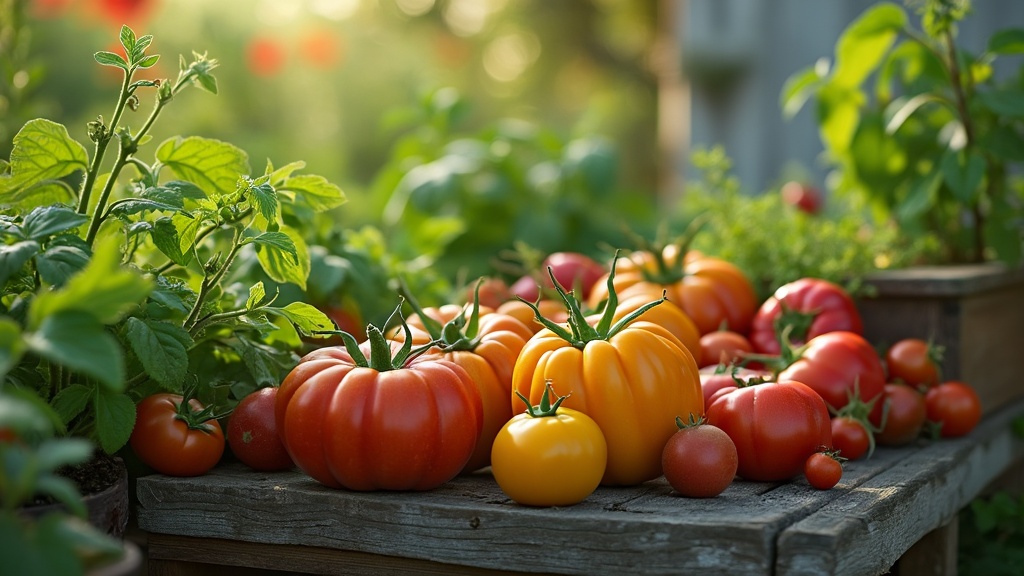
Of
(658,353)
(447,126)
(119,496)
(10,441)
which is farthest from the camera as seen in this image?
(447,126)

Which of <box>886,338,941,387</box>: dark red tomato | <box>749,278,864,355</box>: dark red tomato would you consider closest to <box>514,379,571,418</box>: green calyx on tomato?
<box>749,278,864,355</box>: dark red tomato

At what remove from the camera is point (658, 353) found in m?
1.55

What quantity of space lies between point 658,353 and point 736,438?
20cm

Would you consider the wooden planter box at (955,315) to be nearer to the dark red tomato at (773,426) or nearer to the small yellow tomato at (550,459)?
the dark red tomato at (773,426)

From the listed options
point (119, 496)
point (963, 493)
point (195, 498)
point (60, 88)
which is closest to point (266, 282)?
→ point (195, 498)

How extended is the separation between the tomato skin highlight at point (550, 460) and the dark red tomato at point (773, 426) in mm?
275

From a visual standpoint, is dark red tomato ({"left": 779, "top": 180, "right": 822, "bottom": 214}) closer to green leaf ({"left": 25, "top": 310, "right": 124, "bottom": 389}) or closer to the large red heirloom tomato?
the large red heirloom tomato

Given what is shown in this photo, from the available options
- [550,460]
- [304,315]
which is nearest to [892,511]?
[550,460]

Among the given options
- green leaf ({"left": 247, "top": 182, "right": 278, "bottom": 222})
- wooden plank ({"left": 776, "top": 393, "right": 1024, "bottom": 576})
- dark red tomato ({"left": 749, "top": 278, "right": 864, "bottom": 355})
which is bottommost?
wooden plank ({"left": 776, "top": 393, "right": 1024, "bottom": 576})

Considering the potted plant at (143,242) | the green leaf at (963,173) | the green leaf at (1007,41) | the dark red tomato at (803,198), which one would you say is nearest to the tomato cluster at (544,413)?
the potted plant at (143,242)

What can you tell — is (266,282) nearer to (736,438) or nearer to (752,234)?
(736,438)

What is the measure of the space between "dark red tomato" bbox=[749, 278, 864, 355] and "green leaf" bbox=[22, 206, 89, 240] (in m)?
1.36

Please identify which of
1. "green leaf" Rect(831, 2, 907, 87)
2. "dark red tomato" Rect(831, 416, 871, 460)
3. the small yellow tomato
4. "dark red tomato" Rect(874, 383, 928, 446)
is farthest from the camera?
"green leaf" Rect(831, 2, 907, 87)

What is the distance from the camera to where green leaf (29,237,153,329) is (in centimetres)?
102
